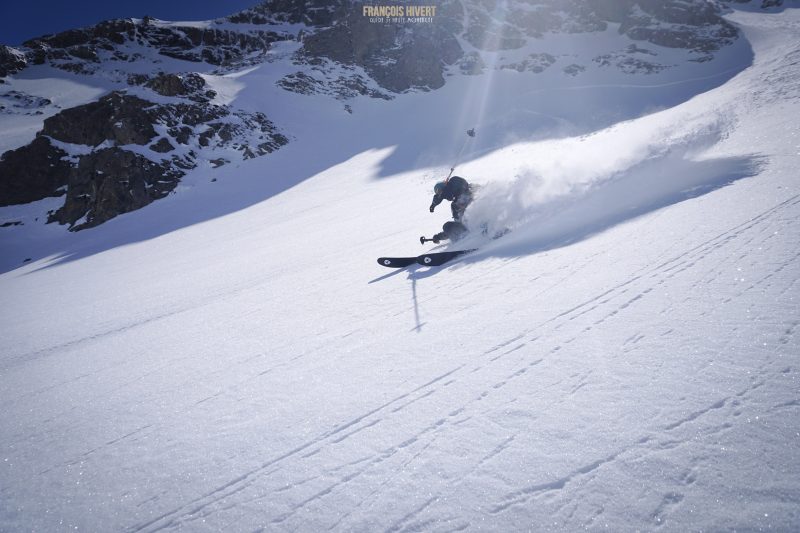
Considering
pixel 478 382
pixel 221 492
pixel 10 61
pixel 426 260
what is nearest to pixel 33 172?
pixel 10 61

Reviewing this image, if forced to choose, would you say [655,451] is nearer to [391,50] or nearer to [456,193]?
[456,193]

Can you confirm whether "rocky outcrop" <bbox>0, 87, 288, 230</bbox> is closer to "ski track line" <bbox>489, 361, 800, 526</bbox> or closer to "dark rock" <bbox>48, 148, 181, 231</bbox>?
"dark rock" <bbox>48, 148, 181, 231</bbox>

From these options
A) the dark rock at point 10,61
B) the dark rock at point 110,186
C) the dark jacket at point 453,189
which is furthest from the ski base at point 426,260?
the dark rock at point 10,61

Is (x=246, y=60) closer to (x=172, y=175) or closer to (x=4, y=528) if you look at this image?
(x=172, y=175)

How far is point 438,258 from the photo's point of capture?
6.17 metres

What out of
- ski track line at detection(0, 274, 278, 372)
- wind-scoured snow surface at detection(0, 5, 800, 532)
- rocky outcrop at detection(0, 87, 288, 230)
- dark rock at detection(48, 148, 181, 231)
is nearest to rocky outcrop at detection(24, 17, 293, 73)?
rocky outcrop at detection(0, 87, 288, 230)

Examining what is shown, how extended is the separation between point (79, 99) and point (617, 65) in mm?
70928

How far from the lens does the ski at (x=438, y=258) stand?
6164 millimetres

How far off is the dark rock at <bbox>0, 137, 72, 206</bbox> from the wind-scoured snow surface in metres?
35.7

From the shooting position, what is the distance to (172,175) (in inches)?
1116

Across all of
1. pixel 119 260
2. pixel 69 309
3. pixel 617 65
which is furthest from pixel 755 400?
pixel 617 65

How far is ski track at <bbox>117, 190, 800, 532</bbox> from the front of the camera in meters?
1.98

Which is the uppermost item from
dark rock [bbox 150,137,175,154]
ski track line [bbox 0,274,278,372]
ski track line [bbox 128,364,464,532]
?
dark rock [bbox 150,137,175,154]

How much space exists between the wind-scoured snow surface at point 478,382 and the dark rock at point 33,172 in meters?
35.7
